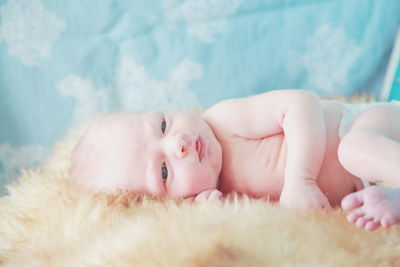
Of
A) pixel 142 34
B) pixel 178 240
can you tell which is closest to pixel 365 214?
pixel 178 240

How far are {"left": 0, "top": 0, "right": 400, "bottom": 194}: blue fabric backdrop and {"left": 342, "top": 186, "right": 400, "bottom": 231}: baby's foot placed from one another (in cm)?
97

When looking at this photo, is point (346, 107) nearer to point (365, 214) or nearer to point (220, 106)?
point (220, 106)

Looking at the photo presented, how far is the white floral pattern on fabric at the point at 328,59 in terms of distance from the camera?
5.41 ft

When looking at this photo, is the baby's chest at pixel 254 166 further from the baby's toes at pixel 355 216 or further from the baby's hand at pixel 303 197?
the baby's toes at pixel 355 216

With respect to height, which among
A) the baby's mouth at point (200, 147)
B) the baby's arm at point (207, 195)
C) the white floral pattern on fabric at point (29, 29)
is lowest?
the baby's arm at point (207, 195)

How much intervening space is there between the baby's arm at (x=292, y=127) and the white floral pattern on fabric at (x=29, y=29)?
0.73 meters

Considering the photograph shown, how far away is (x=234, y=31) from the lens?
1.68m

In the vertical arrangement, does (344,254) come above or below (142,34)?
below

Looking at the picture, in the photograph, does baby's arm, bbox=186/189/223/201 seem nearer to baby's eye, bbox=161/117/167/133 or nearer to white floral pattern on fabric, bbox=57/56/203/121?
baby's eye, bbox=161/117/167/133

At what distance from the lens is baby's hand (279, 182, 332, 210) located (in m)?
1.04

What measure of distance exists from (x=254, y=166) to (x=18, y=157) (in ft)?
3.16

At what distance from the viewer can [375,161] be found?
Result: 95cm

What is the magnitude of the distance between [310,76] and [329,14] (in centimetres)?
24

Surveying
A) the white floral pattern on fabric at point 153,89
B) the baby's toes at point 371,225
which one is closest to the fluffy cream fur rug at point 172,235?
the baby's toes at point 371,225
